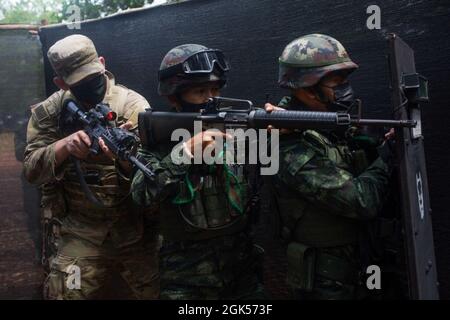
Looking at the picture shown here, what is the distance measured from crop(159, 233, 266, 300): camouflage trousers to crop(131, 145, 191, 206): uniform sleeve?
12.2 inches

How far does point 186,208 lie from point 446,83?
138cm

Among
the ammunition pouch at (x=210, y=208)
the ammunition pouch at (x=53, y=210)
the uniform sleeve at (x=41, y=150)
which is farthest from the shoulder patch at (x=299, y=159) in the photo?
the ammunition pouch at (x=53, y=210)

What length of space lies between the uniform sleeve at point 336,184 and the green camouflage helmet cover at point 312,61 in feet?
1.04

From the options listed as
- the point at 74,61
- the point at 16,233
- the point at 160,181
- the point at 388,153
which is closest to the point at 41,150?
the point at 74,61

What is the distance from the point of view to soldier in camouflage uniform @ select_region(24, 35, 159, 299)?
2.92 metres

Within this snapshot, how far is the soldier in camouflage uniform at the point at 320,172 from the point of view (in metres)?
2.24

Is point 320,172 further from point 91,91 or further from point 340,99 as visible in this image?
point 91,91

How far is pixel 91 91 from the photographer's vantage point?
295 centimetres

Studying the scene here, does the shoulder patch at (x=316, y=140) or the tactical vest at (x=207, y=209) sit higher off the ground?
the shoulder patch at (x=316, y=140)

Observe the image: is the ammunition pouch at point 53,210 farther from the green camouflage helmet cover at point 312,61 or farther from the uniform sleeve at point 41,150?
the green camouflage helmet cover at point 312,61

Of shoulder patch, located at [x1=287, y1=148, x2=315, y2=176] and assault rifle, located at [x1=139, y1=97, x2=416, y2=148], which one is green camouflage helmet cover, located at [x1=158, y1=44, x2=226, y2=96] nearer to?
assault rifle, located at [x1=139, y1=97, x2=416, y2=148]

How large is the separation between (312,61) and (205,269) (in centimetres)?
108

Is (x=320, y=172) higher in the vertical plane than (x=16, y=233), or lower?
higher

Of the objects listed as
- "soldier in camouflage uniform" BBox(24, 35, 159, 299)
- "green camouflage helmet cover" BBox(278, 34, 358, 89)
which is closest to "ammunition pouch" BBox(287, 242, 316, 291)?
"green camouflage helmet cover" BBox(278, 34, 358, 89)
